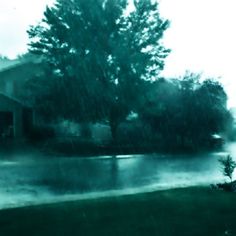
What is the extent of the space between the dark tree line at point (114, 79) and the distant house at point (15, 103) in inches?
70.9

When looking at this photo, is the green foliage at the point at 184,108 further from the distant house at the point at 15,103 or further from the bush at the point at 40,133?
the distant house at the point at 15,103

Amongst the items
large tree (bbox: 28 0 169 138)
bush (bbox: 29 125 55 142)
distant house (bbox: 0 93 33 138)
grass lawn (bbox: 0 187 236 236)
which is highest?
large tree (bbox: 28 0 169 138)

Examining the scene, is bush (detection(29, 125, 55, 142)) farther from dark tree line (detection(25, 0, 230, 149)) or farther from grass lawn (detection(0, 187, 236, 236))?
grass lawn (detection(0, 187, 236, 236))

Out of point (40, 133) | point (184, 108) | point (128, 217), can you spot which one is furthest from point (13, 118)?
point (128, 217)

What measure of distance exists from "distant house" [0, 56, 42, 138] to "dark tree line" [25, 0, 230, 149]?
1801 millimetres

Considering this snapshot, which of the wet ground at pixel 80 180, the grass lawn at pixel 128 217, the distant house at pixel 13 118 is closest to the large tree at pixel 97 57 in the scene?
the distant house at pixel 13 118

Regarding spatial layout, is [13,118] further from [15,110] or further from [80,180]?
[80,180]

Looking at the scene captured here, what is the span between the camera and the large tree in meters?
31.7

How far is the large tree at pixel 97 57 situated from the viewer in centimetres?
3173

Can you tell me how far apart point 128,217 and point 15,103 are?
89.5ft

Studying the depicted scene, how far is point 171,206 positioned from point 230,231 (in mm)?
2159

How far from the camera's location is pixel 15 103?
33.4 meters

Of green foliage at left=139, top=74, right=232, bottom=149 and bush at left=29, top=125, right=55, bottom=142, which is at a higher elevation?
green foliage at left=139, top=74, right=232, bottom=149

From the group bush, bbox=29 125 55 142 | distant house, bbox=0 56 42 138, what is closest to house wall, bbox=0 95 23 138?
distant house, bbox=0 56 42 138
